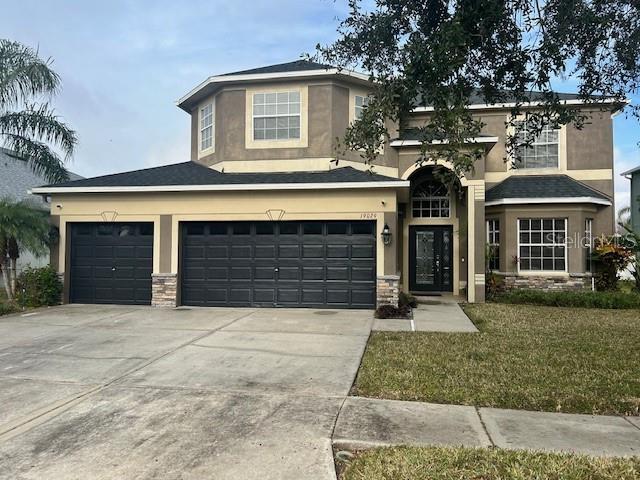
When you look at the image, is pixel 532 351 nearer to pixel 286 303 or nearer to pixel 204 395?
pixel 204 395

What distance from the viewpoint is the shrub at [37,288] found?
1327cm

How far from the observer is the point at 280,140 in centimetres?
1516

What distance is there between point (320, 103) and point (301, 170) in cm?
219

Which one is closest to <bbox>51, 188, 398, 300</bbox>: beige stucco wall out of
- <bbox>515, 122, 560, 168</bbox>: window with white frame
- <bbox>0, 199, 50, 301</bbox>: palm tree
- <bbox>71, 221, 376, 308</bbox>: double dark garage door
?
<bbox>71, 221, 376, 308</bbox>: double dark garage door

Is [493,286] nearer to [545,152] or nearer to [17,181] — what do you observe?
[545,152]

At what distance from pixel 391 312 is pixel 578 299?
6290 mm

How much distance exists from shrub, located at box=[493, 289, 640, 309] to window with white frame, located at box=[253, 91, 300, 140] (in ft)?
28.5

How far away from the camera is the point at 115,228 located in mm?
14078

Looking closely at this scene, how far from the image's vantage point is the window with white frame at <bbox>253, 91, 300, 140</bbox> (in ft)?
49.5

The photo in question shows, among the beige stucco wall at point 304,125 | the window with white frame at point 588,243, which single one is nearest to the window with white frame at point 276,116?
the beige stucco wall at point 304,125

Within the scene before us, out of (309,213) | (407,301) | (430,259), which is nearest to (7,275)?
(309,213)

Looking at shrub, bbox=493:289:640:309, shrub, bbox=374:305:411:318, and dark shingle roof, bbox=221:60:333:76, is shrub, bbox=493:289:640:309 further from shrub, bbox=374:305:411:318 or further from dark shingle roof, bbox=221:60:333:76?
dark shingle roof, bbox=221:60:333:76

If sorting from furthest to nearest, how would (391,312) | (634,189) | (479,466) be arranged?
1. (634,189)
2. (391,312)
3. (479,466)

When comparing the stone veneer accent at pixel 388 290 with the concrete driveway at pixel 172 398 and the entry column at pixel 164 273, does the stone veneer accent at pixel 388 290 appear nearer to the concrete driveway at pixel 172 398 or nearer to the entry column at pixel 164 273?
the concrete driveway at pixel 172 398
